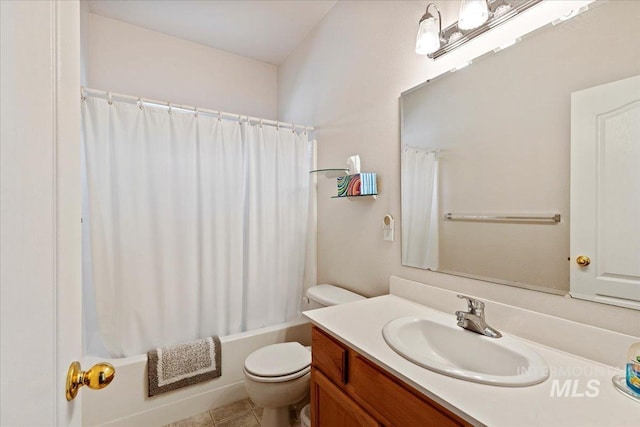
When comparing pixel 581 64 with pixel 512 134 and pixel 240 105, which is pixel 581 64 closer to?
pixel 512 134

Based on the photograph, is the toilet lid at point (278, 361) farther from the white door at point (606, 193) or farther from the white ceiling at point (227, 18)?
the white ceiling at point (227, 18)

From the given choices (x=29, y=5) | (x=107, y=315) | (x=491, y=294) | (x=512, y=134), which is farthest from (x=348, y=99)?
(x=107, y=315)

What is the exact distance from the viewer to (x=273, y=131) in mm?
2215

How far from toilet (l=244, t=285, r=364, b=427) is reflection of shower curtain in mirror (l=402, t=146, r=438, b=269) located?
0.57 meters

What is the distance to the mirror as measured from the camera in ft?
2.97

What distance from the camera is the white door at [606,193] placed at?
2.67 ft

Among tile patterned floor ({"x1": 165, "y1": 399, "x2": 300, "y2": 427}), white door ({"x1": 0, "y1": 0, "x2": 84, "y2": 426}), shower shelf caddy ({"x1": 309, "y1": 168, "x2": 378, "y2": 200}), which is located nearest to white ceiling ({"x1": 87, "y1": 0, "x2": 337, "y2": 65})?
shower shelf caddy ({"x1": 309, "y1": 168, "x2": 378, "y2": 200})

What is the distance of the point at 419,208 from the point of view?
146 centimetres

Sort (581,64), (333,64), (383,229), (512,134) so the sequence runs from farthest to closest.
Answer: (333,64), (383,229), (512,134), (581,64)

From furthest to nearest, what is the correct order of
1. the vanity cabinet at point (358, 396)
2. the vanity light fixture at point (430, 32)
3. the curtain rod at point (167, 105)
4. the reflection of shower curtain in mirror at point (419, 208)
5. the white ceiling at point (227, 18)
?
the white ceiling at point (227, 18), the curtain rod at point (167, 105), the reflection of shower curtain in mirror at point (419, 208), the vanity light fixture at point (430, 32), the vanity cabinet at point (358, 396)

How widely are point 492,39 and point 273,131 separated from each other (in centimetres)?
152

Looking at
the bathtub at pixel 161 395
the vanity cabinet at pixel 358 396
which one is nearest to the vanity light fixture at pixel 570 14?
the vanity cabinet at pixel 358 396

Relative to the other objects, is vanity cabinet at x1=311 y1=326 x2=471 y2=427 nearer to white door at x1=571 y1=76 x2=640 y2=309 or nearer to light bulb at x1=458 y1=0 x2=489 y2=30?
white door at x1=571 y1=76 x2=640 y2=309

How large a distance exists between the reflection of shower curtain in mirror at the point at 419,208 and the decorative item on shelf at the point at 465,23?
469mm
